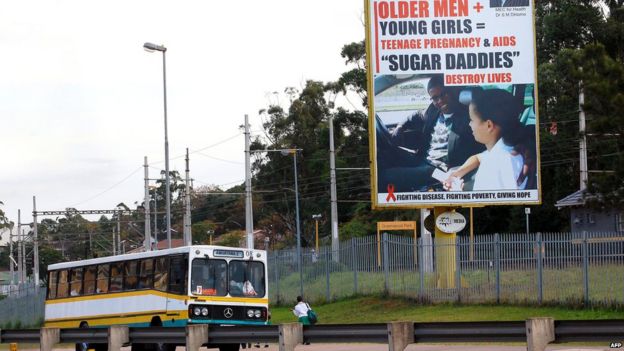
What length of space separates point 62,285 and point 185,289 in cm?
873

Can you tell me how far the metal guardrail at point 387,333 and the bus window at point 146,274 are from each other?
278 inches

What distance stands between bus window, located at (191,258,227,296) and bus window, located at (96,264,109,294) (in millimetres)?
5048

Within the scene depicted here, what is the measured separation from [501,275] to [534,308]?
1.60m

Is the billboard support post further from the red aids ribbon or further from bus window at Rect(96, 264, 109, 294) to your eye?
bus window at Rect(96, 264, 109, 294)

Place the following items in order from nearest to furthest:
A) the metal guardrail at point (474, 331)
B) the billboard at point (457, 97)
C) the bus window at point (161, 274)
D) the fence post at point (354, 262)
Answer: the metal guardrail at point (474, 331), the bus window at point (161, 274), the billboard at point (457, 97), the fence post at point (354, 262)

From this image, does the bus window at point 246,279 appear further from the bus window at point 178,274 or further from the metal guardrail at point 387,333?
the metal guardrail at point 387,333

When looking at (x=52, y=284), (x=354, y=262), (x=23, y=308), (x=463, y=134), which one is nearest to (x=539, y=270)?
(x=463, y=134)

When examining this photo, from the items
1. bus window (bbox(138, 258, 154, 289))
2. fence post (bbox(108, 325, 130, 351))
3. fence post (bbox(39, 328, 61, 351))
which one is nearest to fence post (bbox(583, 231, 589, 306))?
bus window (bbox(138, 258, 154, 289))

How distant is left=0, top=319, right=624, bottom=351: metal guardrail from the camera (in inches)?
661

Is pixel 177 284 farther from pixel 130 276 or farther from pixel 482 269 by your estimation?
pixel 482 269

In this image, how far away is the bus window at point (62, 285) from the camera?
3435cm

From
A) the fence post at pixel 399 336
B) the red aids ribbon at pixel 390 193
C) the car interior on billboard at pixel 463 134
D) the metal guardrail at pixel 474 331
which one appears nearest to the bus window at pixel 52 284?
the red aids ribbon at pixel 390 193

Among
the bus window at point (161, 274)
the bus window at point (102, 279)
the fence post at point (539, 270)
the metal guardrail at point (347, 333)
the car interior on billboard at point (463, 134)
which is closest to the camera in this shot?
the metal guardrail at point (347, 333)

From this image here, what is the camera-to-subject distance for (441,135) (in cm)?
3316
